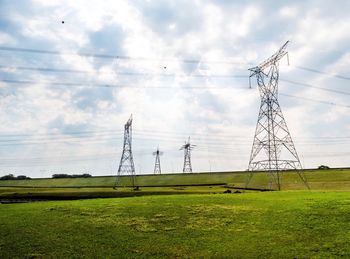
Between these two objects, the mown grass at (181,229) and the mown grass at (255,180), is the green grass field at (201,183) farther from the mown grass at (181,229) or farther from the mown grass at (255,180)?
the mown grass at (181,229)

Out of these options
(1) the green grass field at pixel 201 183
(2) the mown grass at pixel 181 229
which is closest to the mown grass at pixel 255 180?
(1) the green grass field at pixel 201 183

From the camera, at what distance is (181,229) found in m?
31.4

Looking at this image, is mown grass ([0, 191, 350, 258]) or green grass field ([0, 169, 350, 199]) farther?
green grass field ([0, 169, 350, 199])

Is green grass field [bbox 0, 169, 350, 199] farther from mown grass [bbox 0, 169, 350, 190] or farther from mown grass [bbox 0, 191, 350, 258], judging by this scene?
mown grass [bbox 0, 191, 350, 258]

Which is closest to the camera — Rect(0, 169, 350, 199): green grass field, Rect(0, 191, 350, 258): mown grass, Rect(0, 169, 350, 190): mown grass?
Rect(0, 191, 350, 258): mown grass

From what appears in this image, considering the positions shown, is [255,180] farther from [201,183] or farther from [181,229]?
[181,229]

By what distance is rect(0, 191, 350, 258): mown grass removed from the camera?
26438 mm

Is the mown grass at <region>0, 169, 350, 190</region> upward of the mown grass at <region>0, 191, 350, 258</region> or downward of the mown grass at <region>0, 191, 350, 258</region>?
upward

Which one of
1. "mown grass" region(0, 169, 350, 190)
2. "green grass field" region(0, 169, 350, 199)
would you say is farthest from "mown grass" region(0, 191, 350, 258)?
"mown grass" region(0, 169, 350, 190)

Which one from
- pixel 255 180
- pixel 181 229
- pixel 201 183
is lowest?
pixel 181 229

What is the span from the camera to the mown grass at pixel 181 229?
26438 mm

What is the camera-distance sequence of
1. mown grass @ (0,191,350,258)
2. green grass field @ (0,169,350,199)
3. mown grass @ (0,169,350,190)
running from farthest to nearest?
mown grass @ (0,169,350,190) < green grass field @ (0,169,350,199) < mown grass @ (0,191,350,258)

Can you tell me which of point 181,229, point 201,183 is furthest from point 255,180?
point 181,229

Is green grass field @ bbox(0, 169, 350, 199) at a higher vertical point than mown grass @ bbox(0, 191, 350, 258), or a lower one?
higher
